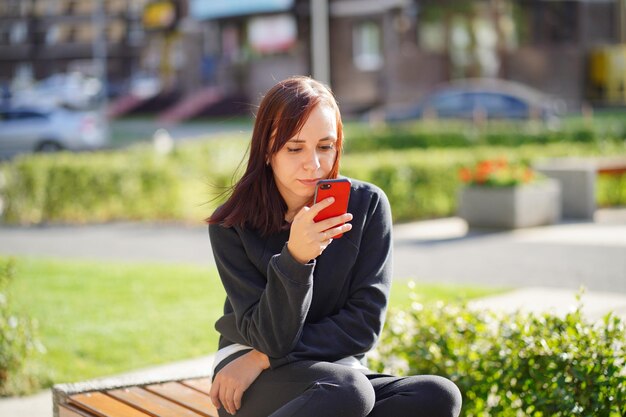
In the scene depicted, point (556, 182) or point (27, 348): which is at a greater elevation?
point (27, 348)

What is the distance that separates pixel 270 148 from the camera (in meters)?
3.40

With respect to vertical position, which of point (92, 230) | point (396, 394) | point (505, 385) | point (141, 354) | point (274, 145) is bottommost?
point (92, 230)

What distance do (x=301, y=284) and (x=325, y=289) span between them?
29cm

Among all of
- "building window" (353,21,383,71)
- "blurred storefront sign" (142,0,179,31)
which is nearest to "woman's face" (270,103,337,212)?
"building window" (353,21,383,71)

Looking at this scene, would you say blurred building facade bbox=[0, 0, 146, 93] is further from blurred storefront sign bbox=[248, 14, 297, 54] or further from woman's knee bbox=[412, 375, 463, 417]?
woman's knee bbox=[412, 375, 463, 417]

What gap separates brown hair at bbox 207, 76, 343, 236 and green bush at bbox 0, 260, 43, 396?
248cm

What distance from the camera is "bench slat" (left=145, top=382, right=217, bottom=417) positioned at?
3.74 m

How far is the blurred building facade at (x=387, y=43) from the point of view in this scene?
36125mm

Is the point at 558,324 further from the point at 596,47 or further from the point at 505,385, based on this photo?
the point at 596,47

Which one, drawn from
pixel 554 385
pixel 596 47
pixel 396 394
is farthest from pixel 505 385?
pixel 596 47

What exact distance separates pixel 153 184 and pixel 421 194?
3.92m

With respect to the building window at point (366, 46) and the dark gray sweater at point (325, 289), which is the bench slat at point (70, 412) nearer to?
the dark gray sweater at point (325, 289)

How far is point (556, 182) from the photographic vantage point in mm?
14305

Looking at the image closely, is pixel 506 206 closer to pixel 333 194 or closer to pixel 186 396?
pixel 186 396
